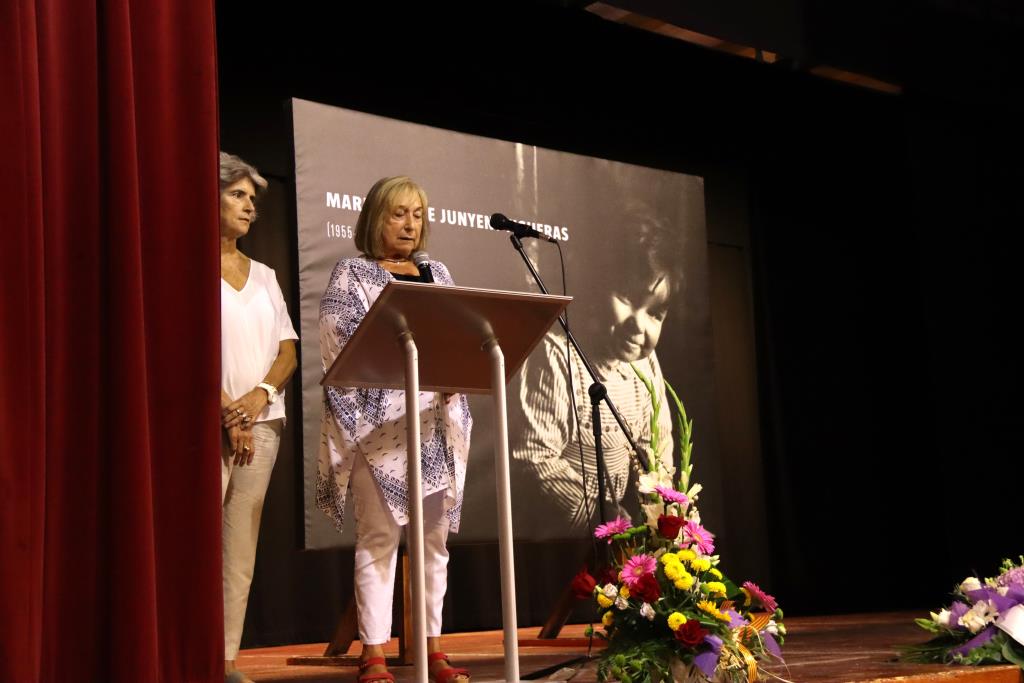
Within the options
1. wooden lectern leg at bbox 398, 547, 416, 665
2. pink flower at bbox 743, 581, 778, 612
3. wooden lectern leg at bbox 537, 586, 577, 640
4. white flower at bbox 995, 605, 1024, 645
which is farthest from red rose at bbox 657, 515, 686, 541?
wooden lectern leg at bbox 537, 586, 577, 640

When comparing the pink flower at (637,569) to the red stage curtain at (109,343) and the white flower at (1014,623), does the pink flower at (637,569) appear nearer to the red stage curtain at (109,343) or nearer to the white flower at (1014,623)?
the red stage curtain at (109,343)

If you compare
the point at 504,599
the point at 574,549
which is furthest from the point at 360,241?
the point at 574,549

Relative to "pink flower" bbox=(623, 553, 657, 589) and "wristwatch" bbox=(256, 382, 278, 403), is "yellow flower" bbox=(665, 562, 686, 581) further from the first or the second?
"wristwatch" bbox=(256, 382, 278, 403)

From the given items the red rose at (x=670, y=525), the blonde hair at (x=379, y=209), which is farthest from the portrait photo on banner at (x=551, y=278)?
the red rose at (x=670, y=525)

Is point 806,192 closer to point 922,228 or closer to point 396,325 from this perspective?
point 922,228

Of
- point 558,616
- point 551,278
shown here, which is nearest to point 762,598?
point 558,616

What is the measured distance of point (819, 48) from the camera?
523 centimetres

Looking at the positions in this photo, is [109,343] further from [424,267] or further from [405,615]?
[405,615]

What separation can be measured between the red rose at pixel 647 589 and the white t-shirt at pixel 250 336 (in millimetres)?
1121

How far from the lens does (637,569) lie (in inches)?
94.6

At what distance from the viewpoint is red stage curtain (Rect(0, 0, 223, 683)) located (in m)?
1.89

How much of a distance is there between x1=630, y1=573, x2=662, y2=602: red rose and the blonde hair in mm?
1044

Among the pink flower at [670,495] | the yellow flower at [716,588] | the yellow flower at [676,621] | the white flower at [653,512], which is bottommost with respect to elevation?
the yellow flower at [676,621]

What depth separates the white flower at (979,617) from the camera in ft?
10.1
